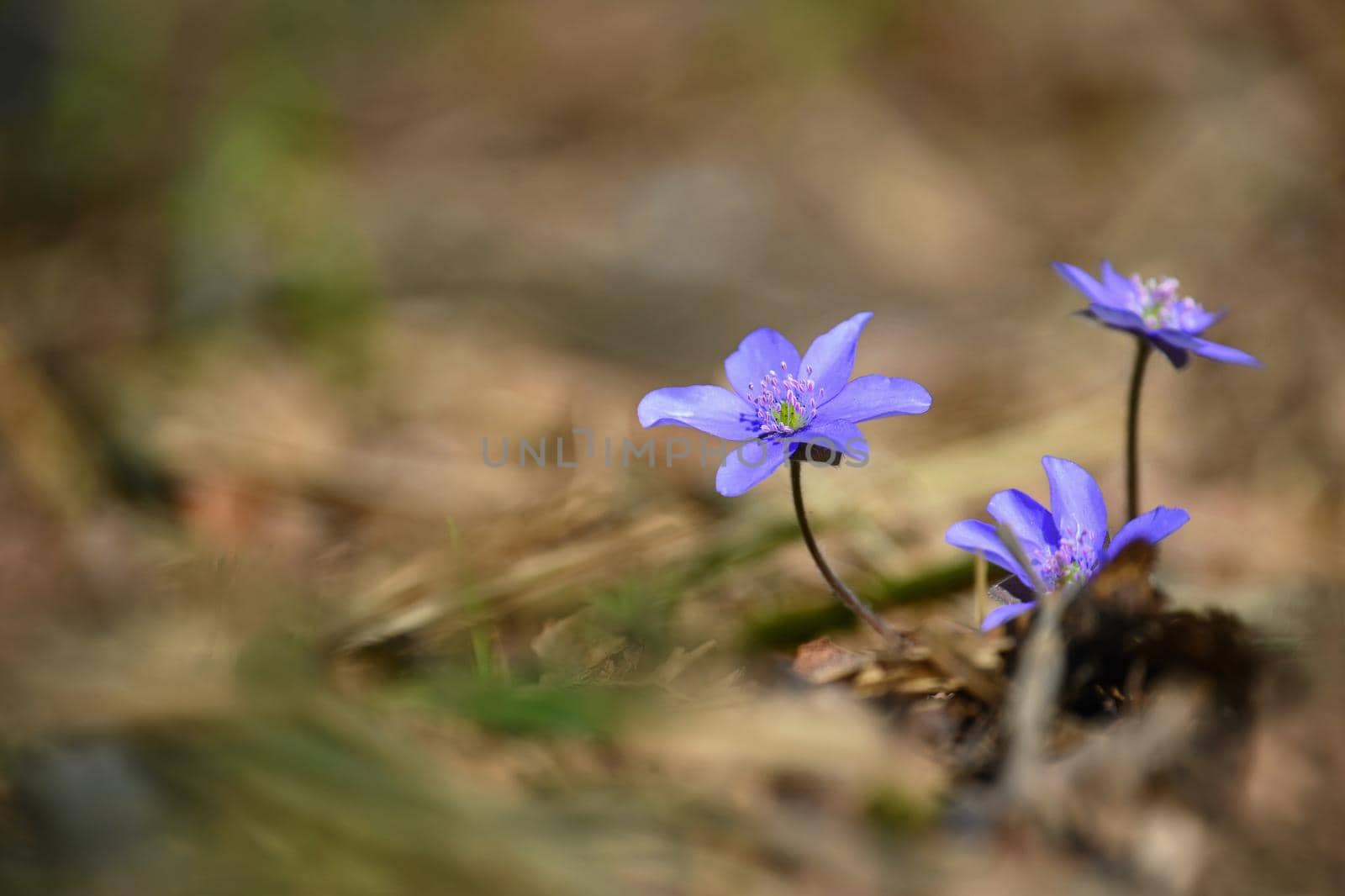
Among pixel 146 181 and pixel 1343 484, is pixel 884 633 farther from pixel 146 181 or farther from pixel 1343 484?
pixel 146 181

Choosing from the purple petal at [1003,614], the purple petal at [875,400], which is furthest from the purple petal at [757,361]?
the purple petal at [1003,614]

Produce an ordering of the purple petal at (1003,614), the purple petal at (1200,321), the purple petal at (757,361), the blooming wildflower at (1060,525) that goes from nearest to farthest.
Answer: the purple petal at (1003,614) < the blooming wildflower at (1060,525) < the purple petal at (757,361) < the purple petal at (1200,321)

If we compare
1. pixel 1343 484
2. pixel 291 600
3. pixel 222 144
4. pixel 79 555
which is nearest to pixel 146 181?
pixel 222 144

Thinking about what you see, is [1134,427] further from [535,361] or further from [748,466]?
[535,361]

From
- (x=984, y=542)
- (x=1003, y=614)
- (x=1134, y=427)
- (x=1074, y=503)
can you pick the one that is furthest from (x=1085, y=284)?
(x=1003, y=614)

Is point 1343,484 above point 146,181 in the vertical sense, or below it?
below

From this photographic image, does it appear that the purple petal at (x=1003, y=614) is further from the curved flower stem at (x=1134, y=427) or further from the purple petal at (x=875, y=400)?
the curved flower stem at (x=1134, y=427)
